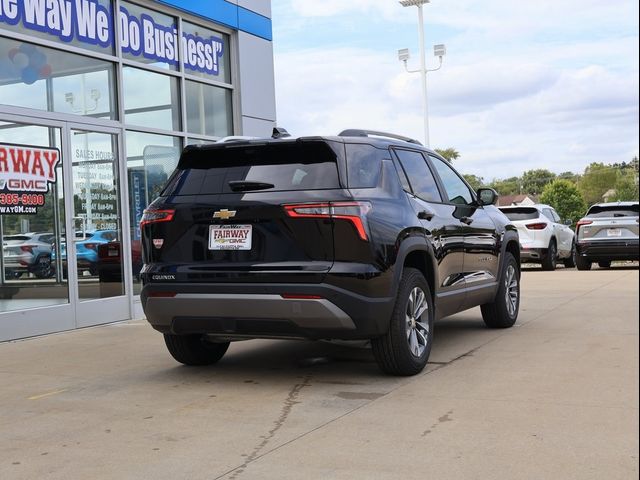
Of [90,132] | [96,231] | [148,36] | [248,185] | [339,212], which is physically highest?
[148,36]

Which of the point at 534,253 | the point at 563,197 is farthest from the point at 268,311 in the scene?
the point at 563,197

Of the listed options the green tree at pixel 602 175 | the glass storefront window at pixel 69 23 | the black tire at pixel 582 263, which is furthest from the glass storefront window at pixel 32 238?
the black tire at pixel 582 263

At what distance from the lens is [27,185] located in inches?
333

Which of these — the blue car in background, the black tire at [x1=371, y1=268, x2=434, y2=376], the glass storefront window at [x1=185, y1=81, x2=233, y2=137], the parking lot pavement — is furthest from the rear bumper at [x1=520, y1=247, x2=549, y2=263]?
the black tire at [x1=371, y1=268, x2=434, y2=376]

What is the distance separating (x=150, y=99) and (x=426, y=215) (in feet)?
19.3

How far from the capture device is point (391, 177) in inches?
220

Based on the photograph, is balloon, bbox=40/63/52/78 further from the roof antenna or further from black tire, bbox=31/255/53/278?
the roof antenna

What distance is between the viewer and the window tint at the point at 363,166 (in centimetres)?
525

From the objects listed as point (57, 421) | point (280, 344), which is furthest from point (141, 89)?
point (57, 421)

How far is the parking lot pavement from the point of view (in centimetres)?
358

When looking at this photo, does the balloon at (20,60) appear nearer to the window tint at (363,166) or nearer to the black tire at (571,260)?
the window tint at (363,166)

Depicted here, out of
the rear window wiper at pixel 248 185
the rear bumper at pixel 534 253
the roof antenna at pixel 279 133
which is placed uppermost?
the roof antenna at pixel 279 133

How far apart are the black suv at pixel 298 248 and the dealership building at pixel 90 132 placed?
3.34m

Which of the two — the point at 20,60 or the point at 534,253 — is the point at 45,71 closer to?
the point at 20,60
